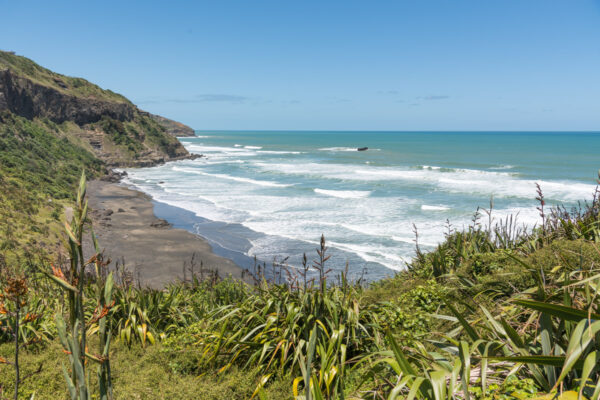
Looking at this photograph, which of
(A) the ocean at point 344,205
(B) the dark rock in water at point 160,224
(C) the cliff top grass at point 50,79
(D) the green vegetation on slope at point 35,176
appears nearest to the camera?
(A) the ocean at point 344,205

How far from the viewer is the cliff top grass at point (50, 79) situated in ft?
194

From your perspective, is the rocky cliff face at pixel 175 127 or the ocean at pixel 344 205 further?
the rocky cliff face at pixel 175 127

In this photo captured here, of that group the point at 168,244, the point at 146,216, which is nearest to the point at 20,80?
the point at 146,216

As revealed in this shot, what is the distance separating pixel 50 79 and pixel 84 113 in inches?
327

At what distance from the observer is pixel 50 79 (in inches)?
2589

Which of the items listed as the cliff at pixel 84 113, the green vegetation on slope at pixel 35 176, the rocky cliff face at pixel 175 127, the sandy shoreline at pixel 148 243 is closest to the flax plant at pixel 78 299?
the sandy shoreline at pixel 148 243

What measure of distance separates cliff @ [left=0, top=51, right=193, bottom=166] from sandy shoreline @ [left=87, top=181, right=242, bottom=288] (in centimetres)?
3233

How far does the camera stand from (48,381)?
15.9ft

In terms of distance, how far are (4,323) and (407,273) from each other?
7083mm

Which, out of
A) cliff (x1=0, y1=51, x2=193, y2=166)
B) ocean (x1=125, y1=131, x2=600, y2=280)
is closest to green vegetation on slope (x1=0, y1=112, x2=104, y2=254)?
cliff (x1=0, y1=51, x2=193, y2=166)

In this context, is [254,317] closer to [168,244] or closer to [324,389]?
[324,389]

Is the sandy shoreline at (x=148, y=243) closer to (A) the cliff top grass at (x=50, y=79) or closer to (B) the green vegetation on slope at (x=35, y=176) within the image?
(B) the green vegetation on slope at (x=35, y=176)

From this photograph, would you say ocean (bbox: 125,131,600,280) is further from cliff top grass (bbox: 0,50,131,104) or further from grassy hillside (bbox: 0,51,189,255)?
cliff top grass (bbox: 0,50,131,104)

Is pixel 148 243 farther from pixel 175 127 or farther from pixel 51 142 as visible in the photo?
pixel 175 127
